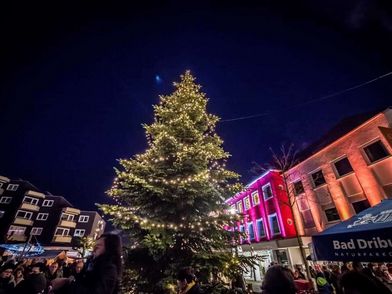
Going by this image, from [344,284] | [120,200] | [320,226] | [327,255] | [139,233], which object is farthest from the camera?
[320,226]

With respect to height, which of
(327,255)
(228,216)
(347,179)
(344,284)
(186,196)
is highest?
(347,179)

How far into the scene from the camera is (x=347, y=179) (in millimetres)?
17328

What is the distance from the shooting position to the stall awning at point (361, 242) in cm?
302

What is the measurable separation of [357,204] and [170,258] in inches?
658

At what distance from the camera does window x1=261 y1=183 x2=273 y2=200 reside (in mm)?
24484

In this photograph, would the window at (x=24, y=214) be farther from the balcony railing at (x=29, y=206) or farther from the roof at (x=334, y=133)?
the roof at (x=334, y=133)

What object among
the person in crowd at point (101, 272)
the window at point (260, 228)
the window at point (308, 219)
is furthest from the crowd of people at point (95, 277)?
the window at point (260, 228)

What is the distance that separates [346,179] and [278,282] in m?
18.8

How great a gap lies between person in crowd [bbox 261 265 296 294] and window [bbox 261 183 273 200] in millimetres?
22958

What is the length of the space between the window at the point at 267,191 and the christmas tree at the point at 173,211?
671 inches

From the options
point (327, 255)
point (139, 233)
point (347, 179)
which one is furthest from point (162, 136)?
point (347, 179)

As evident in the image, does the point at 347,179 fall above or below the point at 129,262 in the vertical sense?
above

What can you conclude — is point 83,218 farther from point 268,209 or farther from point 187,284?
point 187,284

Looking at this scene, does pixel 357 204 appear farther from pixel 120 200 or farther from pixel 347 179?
pixel 120 200
